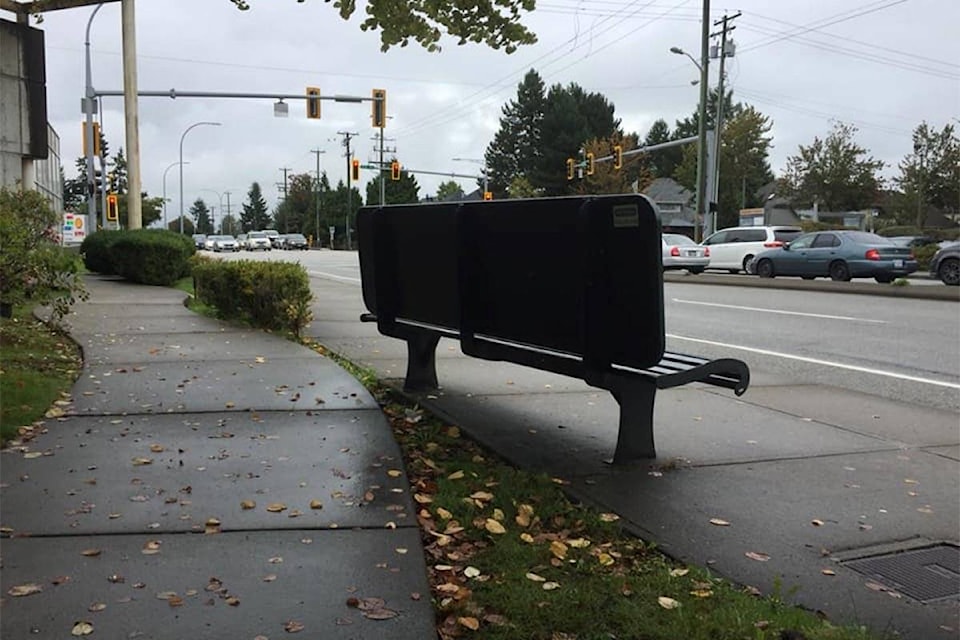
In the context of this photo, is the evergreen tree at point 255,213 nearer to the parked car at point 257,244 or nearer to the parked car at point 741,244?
the parked car at point 257,244

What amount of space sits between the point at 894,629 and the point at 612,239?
7.31ft

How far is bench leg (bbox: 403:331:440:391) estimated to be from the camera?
6609 millimetres

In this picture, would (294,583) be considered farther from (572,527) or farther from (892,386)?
(892,386)

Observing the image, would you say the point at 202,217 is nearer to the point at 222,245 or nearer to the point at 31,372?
the point at 222,245

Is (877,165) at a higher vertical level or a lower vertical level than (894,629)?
higher

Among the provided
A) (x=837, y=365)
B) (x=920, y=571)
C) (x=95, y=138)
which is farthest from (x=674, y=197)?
(x=920, y=571)

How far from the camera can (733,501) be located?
13.9 feet

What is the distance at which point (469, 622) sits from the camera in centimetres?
288

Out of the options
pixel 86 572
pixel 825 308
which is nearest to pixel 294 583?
pixel 86 572

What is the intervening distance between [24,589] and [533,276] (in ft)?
10.1

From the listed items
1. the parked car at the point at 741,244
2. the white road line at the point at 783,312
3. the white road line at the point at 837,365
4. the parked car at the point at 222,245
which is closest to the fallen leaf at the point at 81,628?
the white road line at the point at 837,365

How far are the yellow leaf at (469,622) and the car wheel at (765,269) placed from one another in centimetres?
2463

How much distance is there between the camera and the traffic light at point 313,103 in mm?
29047

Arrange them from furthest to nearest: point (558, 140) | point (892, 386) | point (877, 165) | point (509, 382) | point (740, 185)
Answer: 1. point (740, 185)
2. point (558, 140)
3. point (877, 165)
4. point (892, 386)
5. point (509, 382)
